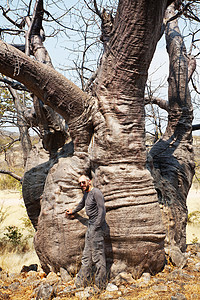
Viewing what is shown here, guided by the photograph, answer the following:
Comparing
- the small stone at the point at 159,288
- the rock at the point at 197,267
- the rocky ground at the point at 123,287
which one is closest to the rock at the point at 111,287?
the rocky ground at the point at 123,287

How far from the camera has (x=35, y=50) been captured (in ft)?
16.4

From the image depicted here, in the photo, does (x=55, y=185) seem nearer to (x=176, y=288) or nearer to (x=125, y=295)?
(x=125, y=295)

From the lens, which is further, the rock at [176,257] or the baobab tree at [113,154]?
the rock at [176,257]

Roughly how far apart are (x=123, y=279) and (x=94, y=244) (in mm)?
542

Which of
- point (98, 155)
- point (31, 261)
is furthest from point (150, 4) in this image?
point (31, 261)

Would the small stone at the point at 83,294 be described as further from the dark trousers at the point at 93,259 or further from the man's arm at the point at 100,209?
the man's arm at the point at 100,209

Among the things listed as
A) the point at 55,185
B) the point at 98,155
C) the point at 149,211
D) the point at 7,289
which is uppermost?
the point at 98,155

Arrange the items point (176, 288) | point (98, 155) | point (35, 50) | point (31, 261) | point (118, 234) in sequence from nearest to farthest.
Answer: point (176, 288) → point (118, 234) → point (98, 155) → point (35, 50) → point (31, 261)

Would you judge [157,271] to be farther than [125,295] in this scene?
Yes

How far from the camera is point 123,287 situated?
9.89ft

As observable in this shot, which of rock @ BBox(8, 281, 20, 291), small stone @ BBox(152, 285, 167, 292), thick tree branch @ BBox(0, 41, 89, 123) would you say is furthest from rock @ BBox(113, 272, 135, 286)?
thick tree branch @ BBox(0, 41, 89, 123)

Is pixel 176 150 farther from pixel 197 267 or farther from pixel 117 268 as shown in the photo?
pixel 117 268

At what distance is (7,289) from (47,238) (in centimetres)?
80

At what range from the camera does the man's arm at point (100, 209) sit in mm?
3085
